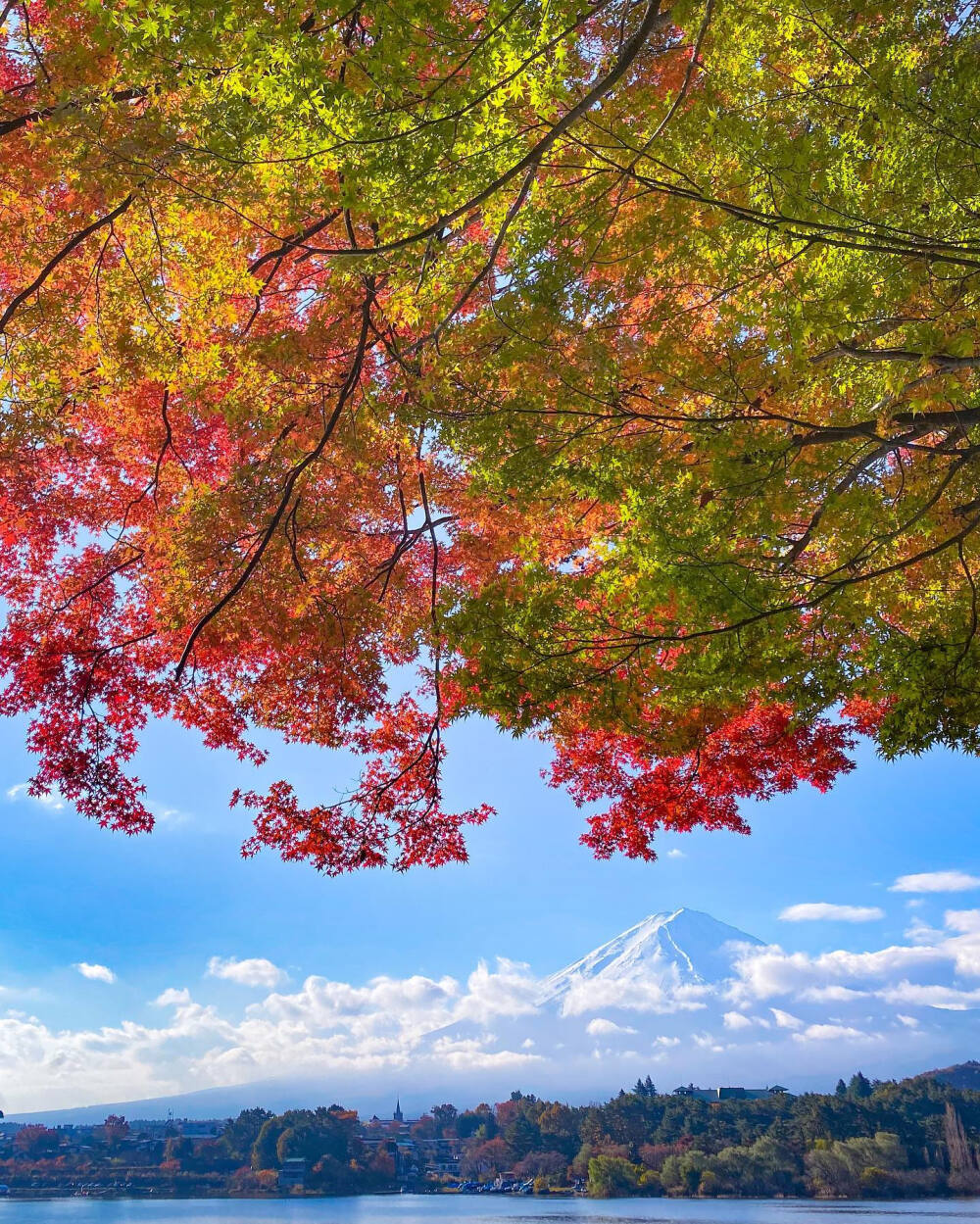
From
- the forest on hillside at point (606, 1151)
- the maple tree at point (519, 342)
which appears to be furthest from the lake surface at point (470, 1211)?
the maple tree at point (519, 342)

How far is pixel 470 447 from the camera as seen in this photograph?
5832 millimetres

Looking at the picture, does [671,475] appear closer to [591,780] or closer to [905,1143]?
[591,780]

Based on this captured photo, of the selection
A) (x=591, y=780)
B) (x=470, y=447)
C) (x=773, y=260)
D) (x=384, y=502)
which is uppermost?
(x=384, y=502)

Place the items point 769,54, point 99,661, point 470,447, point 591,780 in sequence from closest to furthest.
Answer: point 470,447
point 769,54
point 99,661
point 591,780

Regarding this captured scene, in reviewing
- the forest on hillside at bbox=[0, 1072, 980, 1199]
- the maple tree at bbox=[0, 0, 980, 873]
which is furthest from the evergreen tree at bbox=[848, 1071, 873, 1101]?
the maple tree at bbox=[0, 0, 980, 873]

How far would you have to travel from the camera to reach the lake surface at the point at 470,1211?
1747 cm

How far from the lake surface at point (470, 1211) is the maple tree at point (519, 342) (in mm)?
13276

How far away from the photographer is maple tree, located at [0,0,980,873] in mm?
4148

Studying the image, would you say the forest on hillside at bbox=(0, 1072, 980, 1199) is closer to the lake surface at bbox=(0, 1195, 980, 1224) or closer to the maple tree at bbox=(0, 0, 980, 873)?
the lake surface at bbox=(0, 1195, 980, 1224)

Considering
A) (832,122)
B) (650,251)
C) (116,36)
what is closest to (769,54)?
(832,122)

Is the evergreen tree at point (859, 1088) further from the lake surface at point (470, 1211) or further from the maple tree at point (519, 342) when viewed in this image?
the maple tree at point (519, 342)

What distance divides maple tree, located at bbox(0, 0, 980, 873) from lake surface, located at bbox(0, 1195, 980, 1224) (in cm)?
1328

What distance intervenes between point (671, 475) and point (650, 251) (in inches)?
52.7

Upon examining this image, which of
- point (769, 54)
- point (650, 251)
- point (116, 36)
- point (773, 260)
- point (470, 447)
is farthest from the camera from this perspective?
point (769, 54)
